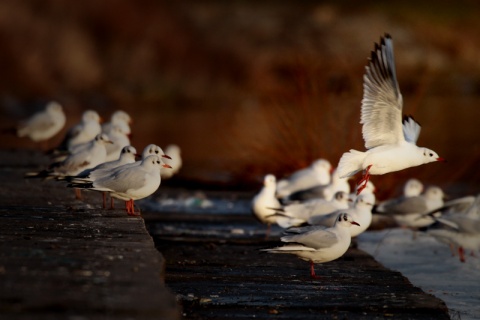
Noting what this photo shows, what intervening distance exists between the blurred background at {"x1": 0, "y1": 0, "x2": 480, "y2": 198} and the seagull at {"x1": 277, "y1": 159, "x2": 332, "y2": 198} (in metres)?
2.00

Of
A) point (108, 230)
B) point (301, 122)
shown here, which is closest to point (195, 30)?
point (301, 122)

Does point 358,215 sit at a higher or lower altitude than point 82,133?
lower

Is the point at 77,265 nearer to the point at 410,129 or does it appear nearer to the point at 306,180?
the point at 410,129

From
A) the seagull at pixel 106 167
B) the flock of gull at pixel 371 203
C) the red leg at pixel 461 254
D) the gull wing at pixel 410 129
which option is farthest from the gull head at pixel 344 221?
the red leg at pixel 461 254

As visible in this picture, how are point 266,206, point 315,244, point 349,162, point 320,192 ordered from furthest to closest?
point 320,192
point 266,206
point 349,162
point 315,244

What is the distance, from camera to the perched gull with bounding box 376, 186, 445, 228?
12.2 meters

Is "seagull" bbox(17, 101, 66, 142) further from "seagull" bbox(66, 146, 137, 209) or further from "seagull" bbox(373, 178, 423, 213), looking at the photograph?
"seagull" bbox(66, 146, 137, 209)

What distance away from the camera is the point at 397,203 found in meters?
12.5

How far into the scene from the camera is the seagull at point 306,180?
1312 cm

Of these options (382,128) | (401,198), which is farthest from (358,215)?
(401,198)

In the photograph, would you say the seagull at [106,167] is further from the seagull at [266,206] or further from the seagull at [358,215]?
the seagull at [266,206]

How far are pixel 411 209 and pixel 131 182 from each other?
501 centimetres

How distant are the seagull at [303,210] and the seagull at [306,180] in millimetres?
2219

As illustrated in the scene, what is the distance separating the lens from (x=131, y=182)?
8266 mm
